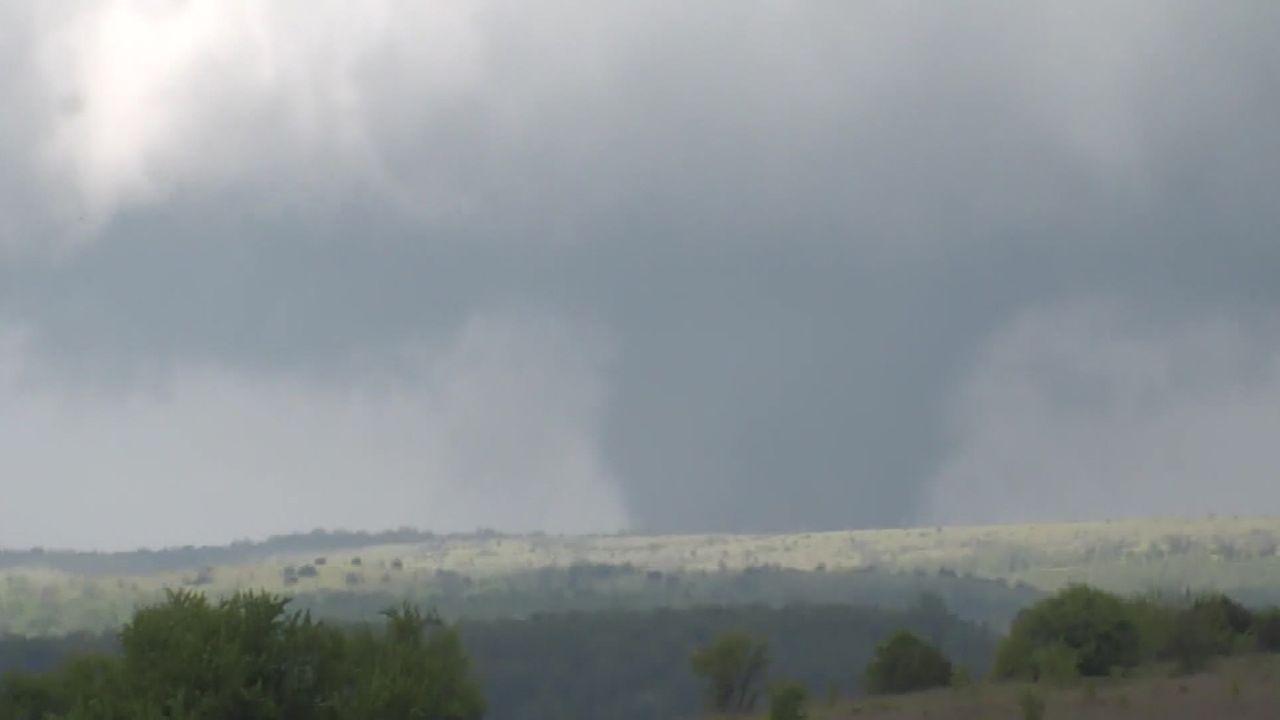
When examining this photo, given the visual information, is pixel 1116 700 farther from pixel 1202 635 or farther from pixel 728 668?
pixel 728 668

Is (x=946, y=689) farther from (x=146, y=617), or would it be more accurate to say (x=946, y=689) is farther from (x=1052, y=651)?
(x=146, y=617)

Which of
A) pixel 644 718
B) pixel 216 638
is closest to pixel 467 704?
pixel 216 638

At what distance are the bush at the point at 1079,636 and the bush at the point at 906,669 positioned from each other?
432 cm

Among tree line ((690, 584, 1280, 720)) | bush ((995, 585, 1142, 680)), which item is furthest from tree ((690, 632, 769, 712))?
bush ((995, 585, 1142, 680))

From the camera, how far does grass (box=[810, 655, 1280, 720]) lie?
66.8m

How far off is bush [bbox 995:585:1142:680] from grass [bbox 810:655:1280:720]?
6.46ft

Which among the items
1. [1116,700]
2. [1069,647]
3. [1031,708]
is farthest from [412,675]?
[1069,647]

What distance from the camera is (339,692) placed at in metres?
51.8

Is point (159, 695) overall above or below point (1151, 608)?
below

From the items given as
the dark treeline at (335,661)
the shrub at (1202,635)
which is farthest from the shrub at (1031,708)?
the shrub at (1202,635)

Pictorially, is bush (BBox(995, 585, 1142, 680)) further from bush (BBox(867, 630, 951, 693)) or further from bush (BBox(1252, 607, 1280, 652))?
bush (BBox(1252, 607, 1280, 652))

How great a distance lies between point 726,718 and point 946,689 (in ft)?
37.6

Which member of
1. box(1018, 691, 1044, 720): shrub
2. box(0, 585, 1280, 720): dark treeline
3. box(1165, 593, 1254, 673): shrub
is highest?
box(1165, 593, 1254, 673): shrub

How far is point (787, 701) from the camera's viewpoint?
6347 centimetres
